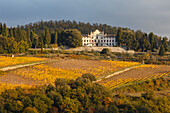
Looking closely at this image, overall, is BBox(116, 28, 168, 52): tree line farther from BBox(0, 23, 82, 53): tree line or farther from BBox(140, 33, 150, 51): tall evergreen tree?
BBox(0, 23, 82, 53): tree line

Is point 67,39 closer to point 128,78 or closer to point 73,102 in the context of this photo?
point 128,78

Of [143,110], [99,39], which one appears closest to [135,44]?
[99,39]

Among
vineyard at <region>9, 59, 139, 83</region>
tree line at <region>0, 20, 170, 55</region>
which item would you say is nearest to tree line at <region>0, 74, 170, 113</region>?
vineyard at <region>9, 59, 139, 83</region>

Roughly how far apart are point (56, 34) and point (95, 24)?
56.3 m

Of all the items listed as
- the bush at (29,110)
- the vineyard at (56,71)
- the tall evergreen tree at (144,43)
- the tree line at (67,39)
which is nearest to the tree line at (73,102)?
the bush at (29,110)

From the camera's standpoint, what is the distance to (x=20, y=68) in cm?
3259

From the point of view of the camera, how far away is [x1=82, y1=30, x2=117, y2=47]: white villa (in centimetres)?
7919

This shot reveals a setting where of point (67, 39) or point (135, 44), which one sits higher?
point (67, 39)

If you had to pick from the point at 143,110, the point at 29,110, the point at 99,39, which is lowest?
the point at 143,110

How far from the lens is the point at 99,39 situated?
80.9 meters

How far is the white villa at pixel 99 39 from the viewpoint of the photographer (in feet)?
260

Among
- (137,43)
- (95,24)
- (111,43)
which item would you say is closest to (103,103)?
(137,43)

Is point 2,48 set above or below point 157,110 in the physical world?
above

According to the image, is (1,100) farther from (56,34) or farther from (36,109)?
(56,34)
